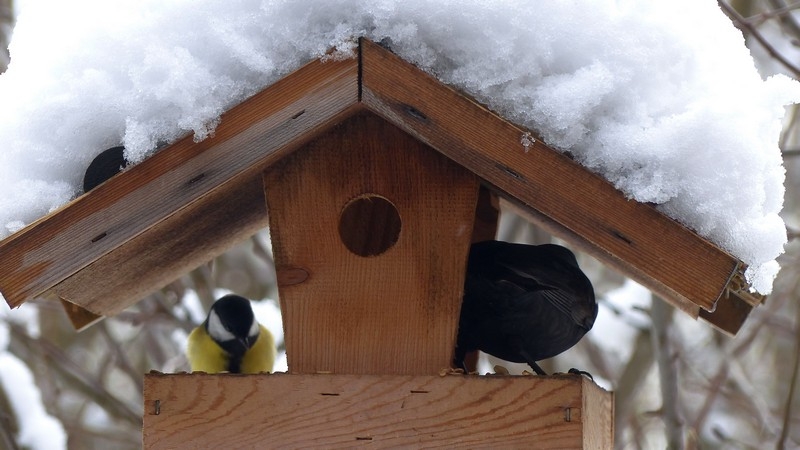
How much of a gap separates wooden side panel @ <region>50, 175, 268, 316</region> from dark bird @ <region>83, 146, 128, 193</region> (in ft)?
0.63

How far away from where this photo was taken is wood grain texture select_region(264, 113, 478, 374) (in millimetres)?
2119

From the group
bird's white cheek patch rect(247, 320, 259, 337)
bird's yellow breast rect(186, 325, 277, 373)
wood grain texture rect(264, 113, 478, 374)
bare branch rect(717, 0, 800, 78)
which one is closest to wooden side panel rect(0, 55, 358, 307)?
wood grain texture rect(264, 113, 478, 374)

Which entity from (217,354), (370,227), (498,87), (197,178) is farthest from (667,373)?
(197,178)

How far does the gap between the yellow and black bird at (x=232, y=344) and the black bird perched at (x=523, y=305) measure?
1.72m

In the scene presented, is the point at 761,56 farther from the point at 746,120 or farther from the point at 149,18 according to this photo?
the point at 149,18

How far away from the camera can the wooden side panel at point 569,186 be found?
175 centimetres

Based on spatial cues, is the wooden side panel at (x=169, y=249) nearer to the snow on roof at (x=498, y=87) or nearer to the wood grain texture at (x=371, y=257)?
the wood grain texture at (x=371, y=257)

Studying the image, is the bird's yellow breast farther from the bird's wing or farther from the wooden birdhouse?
the bird's wing

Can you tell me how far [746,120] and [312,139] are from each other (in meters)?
0.91

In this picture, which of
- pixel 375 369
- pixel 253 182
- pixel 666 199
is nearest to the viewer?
pixel 666 199

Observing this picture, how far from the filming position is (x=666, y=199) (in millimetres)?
1763

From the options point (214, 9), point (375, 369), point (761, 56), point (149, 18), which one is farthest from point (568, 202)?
point (761, 56)

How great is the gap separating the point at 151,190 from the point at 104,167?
13 centimetres

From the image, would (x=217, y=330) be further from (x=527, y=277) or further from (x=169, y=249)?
(x=527, y=277)
